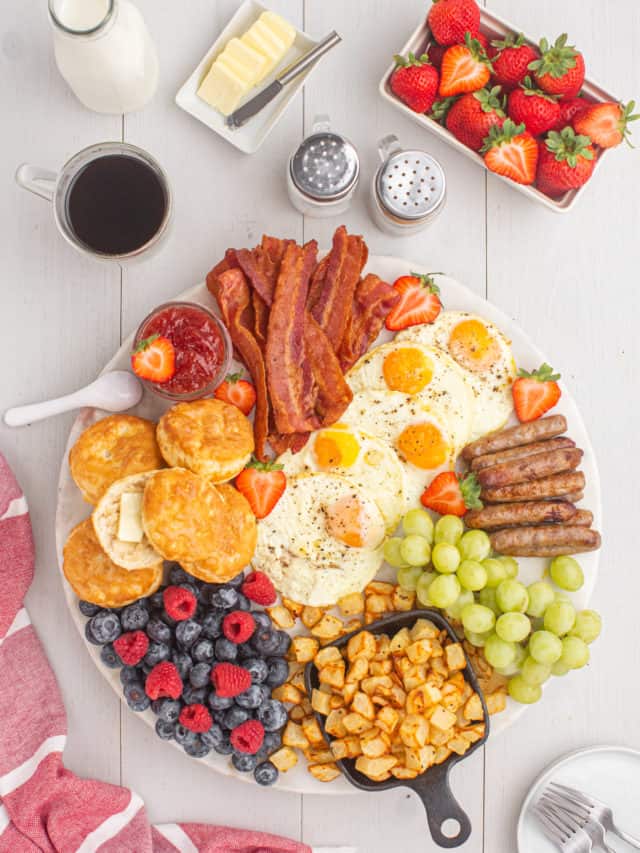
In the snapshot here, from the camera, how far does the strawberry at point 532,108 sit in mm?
2180

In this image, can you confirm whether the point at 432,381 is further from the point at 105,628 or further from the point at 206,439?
the point at 105,628

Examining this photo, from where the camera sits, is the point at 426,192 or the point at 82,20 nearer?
the point at 82,20

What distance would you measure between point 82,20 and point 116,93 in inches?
8.0

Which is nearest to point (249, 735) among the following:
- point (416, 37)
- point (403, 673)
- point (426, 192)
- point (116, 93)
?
point (403, 673)

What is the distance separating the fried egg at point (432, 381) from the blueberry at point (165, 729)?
1.04m

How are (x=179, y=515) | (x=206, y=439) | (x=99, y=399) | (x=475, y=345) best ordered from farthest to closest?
(x=475, y=345), (x=99, y=399), (x=206, y=439), (x=179, y=515)

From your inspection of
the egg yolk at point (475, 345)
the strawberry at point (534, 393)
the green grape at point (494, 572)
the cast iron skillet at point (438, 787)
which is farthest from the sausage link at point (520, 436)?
the cast iron skillet at point (438, 787)

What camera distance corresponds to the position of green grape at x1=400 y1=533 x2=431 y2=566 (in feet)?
6.82

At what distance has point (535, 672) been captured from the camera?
2100mm

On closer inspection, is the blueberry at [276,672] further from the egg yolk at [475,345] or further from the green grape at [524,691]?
the egg yolk at [475,345]

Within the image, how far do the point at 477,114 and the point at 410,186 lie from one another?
0.88 ft

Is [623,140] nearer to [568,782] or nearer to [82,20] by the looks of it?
[82,20]

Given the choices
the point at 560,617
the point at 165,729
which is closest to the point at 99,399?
the point at 165,729

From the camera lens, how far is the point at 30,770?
7.35 ft
